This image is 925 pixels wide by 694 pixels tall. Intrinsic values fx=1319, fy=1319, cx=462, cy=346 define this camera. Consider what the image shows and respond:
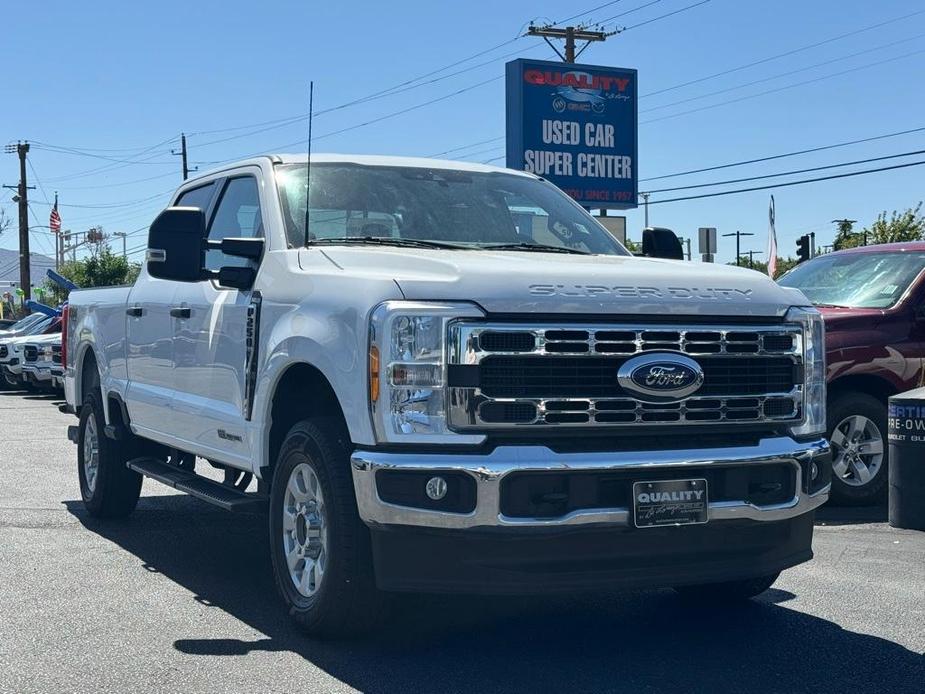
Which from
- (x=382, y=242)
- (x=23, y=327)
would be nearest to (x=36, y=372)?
(x=23, y=327)

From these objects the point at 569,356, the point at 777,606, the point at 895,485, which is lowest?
the point at 777,606

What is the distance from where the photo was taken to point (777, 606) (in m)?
6.23

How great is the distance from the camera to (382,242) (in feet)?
20.4

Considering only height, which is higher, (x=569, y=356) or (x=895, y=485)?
(x=569, y=356)

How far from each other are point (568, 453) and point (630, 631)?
125 cm

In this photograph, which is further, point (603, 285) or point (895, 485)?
point (895, 485)

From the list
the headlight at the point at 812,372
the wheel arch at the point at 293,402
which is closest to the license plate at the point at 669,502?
the headlight at the point at 812,372

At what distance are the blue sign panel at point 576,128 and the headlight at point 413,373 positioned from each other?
22960mm

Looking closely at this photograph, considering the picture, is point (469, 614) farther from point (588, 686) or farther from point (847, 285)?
point (847, 285)

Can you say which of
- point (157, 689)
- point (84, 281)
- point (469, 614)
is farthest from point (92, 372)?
point (84, 281)

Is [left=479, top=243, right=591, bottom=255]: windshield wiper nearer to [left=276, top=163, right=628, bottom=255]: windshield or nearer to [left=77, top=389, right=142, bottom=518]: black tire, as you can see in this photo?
[left=276, top=163, right=628, bottom=255]: windshield

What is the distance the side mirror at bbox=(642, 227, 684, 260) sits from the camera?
23.9 feet

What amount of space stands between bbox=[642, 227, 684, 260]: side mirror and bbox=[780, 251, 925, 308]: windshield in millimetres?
3094

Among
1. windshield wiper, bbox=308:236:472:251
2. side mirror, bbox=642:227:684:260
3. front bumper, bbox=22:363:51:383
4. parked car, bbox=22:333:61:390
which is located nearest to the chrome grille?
windshield wiper, bbox=308:236:472:251
